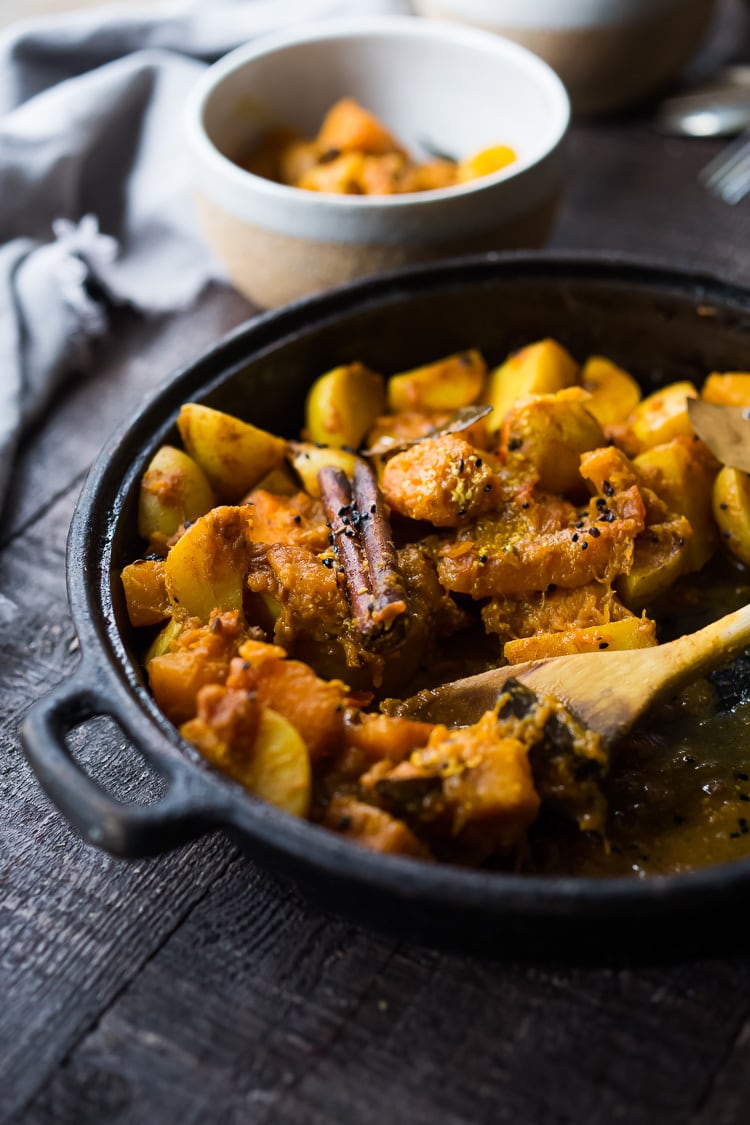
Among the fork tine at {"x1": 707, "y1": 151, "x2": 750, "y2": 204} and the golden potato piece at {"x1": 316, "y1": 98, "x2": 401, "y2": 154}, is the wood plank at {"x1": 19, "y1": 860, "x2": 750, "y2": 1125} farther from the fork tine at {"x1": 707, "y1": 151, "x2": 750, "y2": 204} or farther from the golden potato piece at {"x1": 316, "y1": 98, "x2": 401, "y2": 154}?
the fork tine at {"x1": 707, "y1": 151, "x2": 750, "y2": 204}

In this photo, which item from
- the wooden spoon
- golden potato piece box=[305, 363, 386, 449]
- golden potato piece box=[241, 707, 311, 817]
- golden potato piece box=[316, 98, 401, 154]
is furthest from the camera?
golden potato piece box=[316, 98, 401, 154]

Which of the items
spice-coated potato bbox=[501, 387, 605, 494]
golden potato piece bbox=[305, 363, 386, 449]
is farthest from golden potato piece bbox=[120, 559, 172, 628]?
spice-coated potato bbox=[501, 387, 605, 494]

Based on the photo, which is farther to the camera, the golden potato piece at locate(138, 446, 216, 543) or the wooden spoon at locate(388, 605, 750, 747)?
the golden potato piece at locate(138, 446, 216, 543)

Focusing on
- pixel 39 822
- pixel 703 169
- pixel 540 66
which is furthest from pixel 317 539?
pixel 703 169

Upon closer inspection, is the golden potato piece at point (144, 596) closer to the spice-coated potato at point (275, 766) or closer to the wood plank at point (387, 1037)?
the spice-coated potato at point (275, 766)

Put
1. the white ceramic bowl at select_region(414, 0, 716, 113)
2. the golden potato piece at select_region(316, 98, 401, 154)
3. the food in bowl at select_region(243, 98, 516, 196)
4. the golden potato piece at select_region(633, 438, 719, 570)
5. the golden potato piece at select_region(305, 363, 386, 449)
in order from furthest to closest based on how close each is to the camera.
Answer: the white ceramic bowl at select_region(414, 0, 716, 113), the golden potato piece at select_region(316, 98, 401, 154), the food in bowl at select_region(243, 98, 516, 196), the golden potato piece at select_region(305, 363, 386, 449), the golden potato piece at select_region(633, 438, 719, 570)

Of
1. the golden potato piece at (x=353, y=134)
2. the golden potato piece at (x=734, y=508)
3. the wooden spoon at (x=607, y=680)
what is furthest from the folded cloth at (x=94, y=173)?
the golden potato piece at (x=734, y=508)

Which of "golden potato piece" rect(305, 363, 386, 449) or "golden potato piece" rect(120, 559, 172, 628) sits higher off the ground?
"golden potato piece" rect(120, 559, 172, 628)
